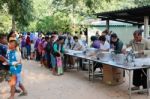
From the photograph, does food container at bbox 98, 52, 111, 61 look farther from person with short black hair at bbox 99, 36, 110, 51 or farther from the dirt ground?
the dirt ground

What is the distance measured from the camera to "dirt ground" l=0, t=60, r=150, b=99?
8.55 metres

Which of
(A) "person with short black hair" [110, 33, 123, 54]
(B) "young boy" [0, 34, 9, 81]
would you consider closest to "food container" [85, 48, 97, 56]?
(A) "person with short black hair" [110, 33, 123, 54]

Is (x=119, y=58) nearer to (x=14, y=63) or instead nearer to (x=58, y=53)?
(x=14, y=63)

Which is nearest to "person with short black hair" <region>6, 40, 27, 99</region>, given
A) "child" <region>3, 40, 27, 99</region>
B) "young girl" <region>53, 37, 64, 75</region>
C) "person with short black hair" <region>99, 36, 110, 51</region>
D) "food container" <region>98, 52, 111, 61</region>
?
"child" <region>3, 40, 27, 99</region>

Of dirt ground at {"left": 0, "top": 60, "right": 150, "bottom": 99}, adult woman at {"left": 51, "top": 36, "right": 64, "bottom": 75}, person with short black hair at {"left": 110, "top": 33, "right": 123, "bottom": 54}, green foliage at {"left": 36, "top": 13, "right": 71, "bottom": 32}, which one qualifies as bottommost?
dirt ground at {"left": 0, "top": 60, "right": 150, "bottom": 99}

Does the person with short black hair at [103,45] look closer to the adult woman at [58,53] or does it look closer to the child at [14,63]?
the adult woman at [58,53]

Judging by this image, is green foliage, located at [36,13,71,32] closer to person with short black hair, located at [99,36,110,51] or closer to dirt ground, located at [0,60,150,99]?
dirt ground, located at [0,60,150,99]

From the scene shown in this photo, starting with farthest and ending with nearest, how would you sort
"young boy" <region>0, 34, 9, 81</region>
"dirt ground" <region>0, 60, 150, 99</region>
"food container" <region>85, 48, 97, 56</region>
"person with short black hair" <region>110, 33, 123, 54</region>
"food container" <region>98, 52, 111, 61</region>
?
1. "food container" <region>85, 48, 97, 56</region>
2. "food container" <region>98, 52, 111, 61</region>
3. "person with short black hair" <region>110, 33, 123, 54</region>
4. "young boy" <region>0, 34, 9, 81</region>
5. "dirt ground" <region>0, 60, 150, 99</region>

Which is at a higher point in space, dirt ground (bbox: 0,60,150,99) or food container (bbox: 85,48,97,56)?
food container (bbox: 85,48,97,56)

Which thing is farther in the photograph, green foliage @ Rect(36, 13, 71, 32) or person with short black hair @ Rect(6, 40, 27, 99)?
green foliage @ Rect(36, 13, 71, 32)

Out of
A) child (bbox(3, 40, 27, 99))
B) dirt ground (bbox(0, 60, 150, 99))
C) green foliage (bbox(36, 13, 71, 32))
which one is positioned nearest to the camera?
child (bbox(3, 40, 27, 99))

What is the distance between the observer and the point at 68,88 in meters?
9.63

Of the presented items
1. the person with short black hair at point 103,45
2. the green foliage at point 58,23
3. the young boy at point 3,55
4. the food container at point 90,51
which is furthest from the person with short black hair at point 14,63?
the green foliage at point 58,23

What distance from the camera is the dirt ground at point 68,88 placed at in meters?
8.55
